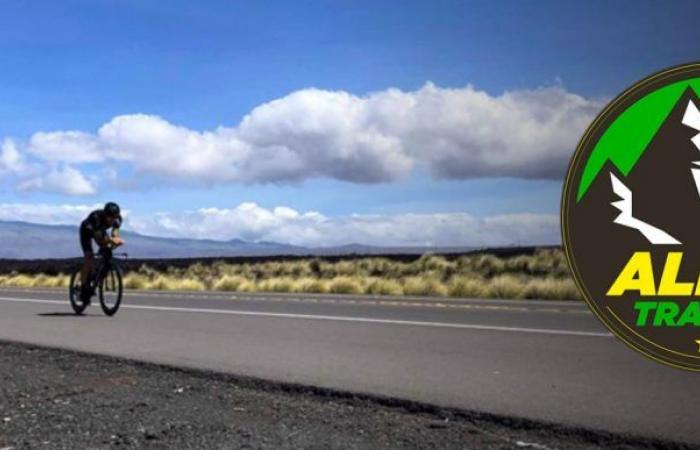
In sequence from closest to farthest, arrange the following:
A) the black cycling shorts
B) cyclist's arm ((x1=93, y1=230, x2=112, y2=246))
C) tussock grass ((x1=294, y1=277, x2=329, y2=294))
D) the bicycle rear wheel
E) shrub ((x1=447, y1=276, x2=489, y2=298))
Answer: cyclist's arm ((x1=93, y1=230, x2=112, y2=246)), the black cycling shorts, the bicycle rear wheel, shrub ((x1=447, y1=276, x2=489, y2=298)), tussock grass ((x1=294, y1=277, x2=329, y2=294))

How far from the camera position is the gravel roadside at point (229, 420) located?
18.4 feet

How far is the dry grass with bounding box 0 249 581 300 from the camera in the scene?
22.3 meters

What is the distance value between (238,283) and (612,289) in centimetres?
2049

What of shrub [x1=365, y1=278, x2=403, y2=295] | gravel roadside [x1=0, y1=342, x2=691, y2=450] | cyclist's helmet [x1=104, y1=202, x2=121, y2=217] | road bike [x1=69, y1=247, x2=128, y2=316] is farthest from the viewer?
shrub [x1=365, y1=278, x2=403, y2=295]

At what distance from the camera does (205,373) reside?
8.35 m

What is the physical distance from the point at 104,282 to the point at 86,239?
1.08 meters

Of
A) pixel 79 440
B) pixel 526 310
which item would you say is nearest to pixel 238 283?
pixel 526 310

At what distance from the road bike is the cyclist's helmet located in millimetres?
926

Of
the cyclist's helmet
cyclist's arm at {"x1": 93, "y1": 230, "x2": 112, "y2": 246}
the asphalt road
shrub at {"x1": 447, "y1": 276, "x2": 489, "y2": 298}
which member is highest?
the cyclist's helmet

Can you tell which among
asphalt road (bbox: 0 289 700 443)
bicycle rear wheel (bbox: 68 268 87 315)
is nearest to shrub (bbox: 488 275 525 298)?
asphalt road (bbox: 0 289 700 443)

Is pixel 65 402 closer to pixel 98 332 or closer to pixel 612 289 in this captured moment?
pixel 98 332

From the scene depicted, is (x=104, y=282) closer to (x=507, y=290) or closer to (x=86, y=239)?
(x=86, y=239)

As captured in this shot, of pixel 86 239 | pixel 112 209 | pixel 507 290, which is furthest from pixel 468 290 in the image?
pixel 112 209

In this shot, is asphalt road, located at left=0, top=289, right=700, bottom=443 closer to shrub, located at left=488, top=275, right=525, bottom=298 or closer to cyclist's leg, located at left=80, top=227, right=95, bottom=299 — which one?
cyclist's leg, located at left=80, top=227, right=95, bottom=299
